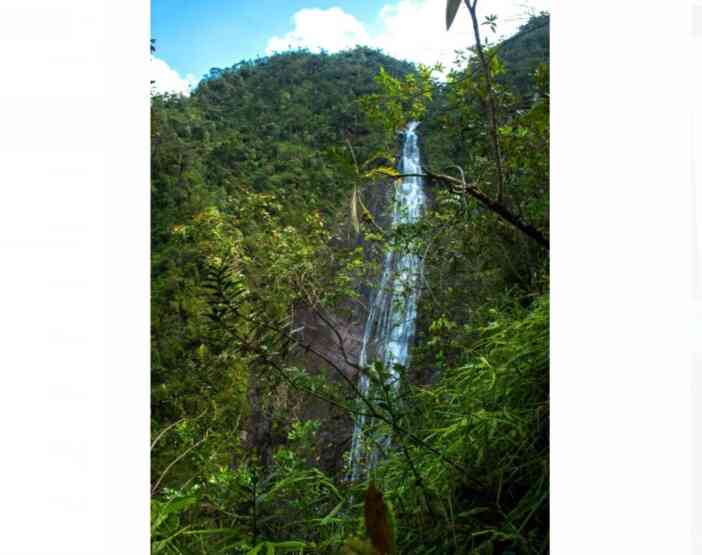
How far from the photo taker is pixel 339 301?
3.95 feet

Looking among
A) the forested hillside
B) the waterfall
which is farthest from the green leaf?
the waterfall

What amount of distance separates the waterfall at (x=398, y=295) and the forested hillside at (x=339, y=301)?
0.02 meters

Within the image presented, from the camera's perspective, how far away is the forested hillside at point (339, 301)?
878 millimetres

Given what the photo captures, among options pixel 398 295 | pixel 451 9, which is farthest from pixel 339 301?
pixel 451 9

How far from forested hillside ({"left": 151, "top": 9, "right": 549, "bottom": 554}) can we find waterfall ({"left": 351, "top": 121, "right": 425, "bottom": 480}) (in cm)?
2

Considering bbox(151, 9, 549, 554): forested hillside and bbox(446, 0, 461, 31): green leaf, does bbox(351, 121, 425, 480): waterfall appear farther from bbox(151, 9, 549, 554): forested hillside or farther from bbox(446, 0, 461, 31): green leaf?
bbox(446, 0, 461, 31): green leaf

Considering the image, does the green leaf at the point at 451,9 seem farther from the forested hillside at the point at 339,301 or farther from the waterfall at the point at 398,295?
the waterfall at the point at 398,295

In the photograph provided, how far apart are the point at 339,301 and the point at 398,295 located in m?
0.13

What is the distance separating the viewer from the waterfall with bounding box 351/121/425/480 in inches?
44.2

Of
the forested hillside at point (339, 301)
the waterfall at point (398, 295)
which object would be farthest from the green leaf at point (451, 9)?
the waterfall at point (398, 295)
